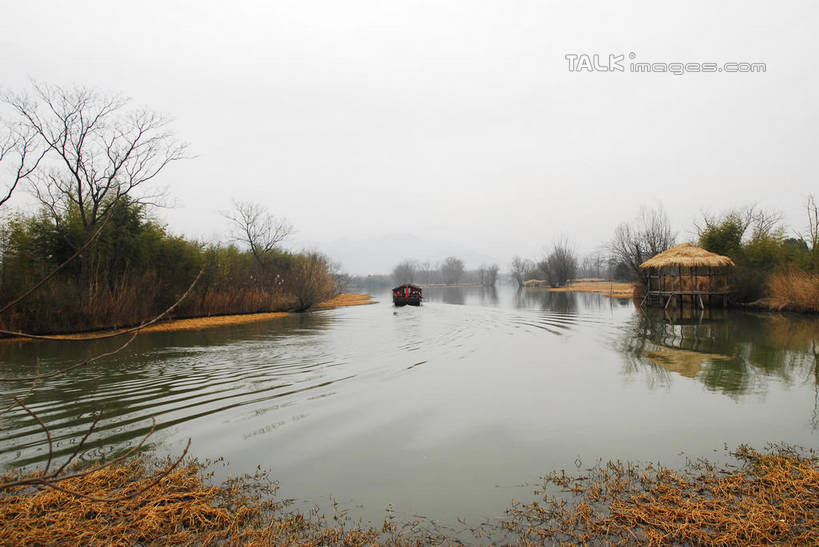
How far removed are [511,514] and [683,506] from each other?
1290 mm

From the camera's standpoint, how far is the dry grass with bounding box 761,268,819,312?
55.8 feet

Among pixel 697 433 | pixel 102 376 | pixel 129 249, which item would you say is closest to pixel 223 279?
pixel 129 249

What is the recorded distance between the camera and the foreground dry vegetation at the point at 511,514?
2938 millimetres

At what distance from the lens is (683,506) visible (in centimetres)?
325

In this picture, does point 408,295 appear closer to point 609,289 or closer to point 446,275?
point 609,289

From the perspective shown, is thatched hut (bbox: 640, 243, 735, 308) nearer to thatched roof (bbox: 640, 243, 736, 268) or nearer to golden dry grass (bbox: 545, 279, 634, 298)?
thatched roof (bbox: 640, 243, 736, 268)

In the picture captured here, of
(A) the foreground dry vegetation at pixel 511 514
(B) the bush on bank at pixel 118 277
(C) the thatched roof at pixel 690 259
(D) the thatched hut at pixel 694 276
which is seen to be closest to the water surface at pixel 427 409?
(A) the foreground dry vegetation at pixel 511 514

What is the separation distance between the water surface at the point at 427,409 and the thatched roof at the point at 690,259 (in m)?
9.98

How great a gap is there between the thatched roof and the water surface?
998 centimetres

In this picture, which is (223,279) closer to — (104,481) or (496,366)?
(496,366)

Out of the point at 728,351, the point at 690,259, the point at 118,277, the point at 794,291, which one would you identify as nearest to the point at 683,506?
the point at 728,351

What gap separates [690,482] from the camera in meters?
3.66

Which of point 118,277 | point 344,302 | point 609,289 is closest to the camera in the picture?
point 118,277

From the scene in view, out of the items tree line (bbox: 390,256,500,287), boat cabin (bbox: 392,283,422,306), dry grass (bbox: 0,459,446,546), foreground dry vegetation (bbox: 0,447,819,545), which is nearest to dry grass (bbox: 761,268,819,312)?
foreground dry vegetation (bbox: 0,447,819,545)
